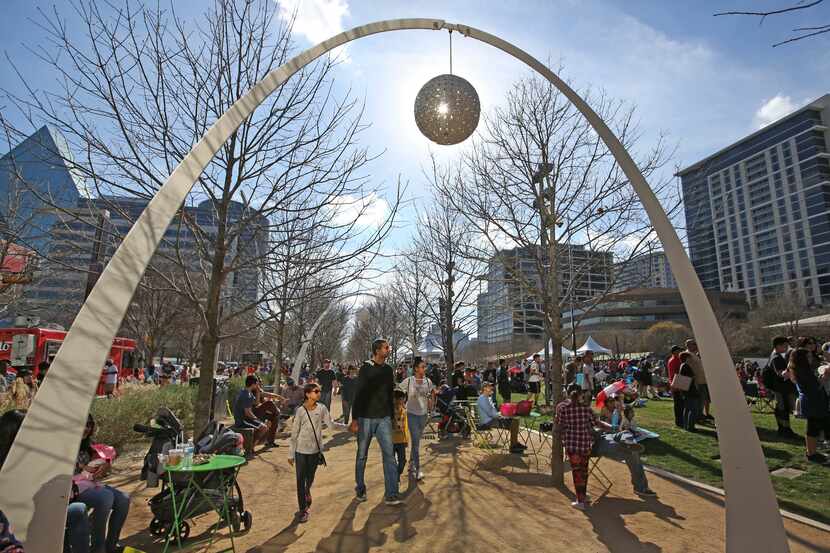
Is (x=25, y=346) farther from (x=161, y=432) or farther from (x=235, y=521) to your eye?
(x=235, y=521)

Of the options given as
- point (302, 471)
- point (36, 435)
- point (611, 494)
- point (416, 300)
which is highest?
point (416, 300)

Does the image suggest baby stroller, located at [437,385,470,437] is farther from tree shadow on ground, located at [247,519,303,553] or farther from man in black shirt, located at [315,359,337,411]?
tree shadow on ground, located at [247,519,303,553]

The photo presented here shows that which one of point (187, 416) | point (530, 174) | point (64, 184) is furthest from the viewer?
point (187, 416)

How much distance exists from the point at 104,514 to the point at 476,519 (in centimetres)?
369

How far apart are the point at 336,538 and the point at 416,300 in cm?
1667

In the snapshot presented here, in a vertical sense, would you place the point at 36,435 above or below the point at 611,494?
above

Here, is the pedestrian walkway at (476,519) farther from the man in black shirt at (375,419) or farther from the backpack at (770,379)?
the backpack at (770,379)

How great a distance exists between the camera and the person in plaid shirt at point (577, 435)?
5570 mm

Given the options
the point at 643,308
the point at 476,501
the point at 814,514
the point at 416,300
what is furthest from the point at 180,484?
the point at 643,308

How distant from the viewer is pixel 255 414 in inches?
408

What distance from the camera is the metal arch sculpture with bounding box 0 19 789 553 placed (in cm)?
278

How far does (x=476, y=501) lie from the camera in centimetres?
572

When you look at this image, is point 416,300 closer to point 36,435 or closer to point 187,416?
point 187,416

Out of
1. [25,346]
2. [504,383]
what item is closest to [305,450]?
[504,383]
